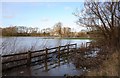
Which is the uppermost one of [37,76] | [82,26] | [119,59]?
[82,26]

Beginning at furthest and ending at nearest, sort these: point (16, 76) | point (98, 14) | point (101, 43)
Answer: point (98, 14) < point (101, 43) < point (16, 76)

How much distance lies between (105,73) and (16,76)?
4.65 meters

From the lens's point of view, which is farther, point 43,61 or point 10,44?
point 43,61

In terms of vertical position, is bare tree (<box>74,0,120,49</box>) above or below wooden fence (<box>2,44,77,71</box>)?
above

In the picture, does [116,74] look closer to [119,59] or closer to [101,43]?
[119,59]

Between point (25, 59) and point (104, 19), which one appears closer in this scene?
point (25, 59)

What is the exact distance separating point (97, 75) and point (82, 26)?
1339 cm

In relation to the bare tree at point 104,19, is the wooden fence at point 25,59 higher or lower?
lower

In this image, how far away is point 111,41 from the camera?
51.7 feet

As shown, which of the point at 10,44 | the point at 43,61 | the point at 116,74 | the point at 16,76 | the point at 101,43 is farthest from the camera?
the point at 101,43

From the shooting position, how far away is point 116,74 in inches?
301

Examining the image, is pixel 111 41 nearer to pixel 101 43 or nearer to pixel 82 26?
pixel 101 43

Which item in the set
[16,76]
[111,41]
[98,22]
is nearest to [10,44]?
[16,76]

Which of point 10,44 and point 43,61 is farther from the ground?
point 10,44
